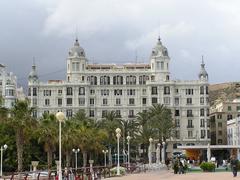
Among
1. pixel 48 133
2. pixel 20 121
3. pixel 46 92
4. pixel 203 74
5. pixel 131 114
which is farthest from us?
pixel 203 74

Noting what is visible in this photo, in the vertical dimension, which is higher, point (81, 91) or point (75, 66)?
point (75, 66)

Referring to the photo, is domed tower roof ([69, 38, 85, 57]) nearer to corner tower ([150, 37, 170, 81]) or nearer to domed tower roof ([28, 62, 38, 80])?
domed tower roof ([28, 62, 38, 80])

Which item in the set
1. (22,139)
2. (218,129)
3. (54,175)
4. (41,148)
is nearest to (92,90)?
(218,129)

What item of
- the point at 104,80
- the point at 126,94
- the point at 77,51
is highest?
the point at 77,51

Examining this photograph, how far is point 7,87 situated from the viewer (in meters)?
149

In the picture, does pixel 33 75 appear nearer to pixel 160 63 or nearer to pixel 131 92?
pixel 131 92

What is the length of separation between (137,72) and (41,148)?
5871cm

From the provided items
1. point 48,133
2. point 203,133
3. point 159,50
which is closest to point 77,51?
point 159,50

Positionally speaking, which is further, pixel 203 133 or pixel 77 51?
pixel 77 51

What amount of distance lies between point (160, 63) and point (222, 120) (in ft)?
78.3

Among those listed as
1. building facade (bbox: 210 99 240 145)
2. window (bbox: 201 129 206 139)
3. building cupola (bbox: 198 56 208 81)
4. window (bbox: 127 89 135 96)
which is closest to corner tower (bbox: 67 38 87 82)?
window (bbox: 127 89 135 96)

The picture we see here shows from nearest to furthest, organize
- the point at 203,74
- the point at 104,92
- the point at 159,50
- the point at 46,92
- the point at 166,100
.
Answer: the point at 166,100
the point at 46,92
the point at 104,92
the point at 203,74
the point at 159,50

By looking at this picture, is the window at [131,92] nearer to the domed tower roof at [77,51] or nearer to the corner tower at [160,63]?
the corner tower at [160,63]

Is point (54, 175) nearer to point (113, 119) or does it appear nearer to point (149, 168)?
point (149, 168)
